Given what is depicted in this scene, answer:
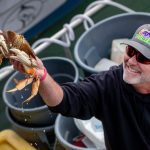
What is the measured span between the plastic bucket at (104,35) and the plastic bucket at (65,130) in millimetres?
363

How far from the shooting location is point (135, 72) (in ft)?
4.41

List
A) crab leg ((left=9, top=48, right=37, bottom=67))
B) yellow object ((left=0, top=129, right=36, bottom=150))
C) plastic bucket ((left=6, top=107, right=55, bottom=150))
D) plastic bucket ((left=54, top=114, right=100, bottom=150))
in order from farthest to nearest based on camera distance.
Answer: plastic bucket ((left=6, top=107, right=55, bottom=150)) < yellow object ((left=0, top=129, right=36, bottom=150)) < plastic bucket ((left=54, top=114, right=100, bottom=150)) < crab leg ((left=9, top=48, right=37, bottom=67))

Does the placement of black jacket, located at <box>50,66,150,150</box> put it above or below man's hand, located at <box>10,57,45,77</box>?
below

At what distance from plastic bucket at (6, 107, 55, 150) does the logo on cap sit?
1.00 metres

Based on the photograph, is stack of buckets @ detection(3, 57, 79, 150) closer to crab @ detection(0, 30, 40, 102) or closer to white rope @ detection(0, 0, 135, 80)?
white rope @ detection(0, 0, 135, 80)

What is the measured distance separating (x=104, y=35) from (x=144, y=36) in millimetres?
1158

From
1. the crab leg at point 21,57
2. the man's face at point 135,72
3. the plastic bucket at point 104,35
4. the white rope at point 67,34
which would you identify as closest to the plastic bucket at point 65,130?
the plastic bucket at point 104,35

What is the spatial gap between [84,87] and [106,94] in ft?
0.29

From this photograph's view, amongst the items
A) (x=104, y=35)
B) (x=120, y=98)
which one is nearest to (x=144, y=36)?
(x=120, y=98)

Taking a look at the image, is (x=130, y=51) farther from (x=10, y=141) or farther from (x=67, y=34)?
(x=67, y=34)

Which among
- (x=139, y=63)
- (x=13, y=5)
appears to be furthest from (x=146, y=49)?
(x=13, y=5)

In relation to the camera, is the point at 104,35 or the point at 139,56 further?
the point at 104,35

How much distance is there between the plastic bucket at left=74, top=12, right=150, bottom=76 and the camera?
2.39 m

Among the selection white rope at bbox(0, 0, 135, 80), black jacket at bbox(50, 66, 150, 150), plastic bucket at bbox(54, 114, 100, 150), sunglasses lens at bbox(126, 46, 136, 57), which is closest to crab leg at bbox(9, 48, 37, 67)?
black jacket at bbox(50, 66, 150, 150)
